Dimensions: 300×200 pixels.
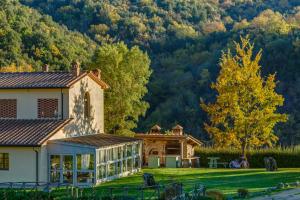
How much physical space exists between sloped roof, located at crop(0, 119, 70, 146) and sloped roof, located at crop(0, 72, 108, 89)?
81.2 inches

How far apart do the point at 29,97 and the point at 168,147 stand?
1378 centimetres

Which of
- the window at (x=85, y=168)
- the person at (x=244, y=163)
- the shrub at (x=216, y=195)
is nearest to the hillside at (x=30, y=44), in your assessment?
the person at (x=244, y=163)

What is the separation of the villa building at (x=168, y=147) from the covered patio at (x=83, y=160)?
8.99 metres

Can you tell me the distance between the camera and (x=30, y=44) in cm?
7350

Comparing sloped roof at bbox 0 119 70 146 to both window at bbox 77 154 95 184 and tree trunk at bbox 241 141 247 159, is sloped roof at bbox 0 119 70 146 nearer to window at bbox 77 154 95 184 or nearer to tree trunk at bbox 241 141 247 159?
window at bbox 77 154 95 184

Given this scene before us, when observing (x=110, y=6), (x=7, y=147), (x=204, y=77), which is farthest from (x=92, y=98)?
(x=110, y=6)

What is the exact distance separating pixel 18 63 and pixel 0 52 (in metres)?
2.32

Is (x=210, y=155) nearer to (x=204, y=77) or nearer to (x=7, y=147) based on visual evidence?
(x=7, y=147)

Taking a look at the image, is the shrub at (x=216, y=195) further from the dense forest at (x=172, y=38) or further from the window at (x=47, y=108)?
the dense forest at (x=172, y=38)

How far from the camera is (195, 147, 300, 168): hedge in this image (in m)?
47.5

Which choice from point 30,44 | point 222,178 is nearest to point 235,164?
point 222,178

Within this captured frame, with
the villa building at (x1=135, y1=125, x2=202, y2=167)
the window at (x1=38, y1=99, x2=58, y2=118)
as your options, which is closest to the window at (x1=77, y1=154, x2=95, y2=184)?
the window at (x1=38, y1=99, x2=58, y2=118)

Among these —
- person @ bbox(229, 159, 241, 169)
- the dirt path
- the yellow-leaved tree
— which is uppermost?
the yellow-leaved tree

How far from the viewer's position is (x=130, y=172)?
4150 cm
